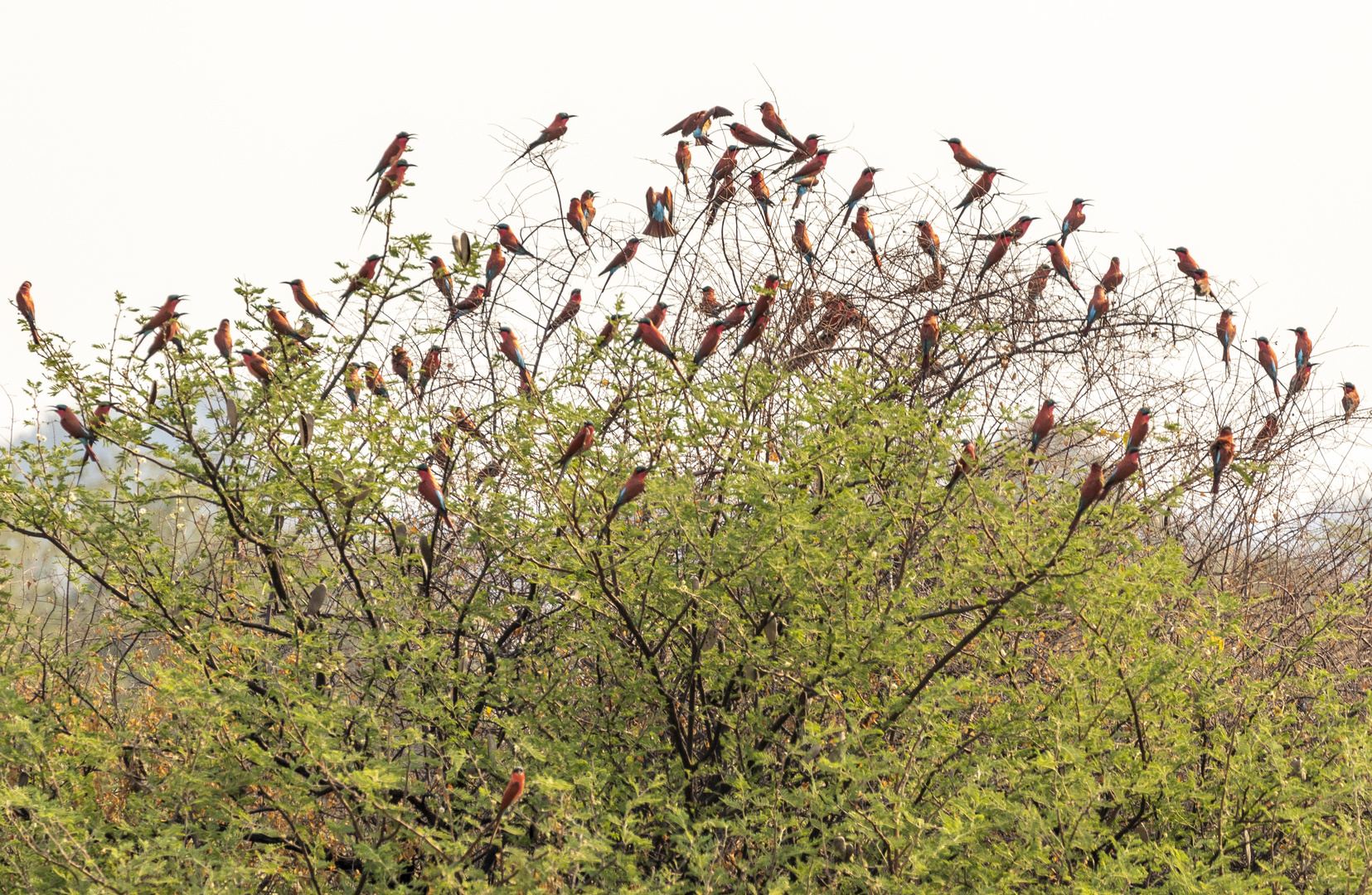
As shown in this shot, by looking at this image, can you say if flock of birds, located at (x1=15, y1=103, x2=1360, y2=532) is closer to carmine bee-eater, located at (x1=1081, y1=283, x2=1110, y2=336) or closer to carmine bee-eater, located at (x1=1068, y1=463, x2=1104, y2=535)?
carmine bee-eater, located at (x1=1081, y1=283, x2=1110, y2=336)

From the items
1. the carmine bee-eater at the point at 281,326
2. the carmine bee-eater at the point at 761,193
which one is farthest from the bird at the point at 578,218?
the carmine bee-eater at the point at 281,326

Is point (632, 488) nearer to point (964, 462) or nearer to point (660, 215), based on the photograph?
point (964, 462)

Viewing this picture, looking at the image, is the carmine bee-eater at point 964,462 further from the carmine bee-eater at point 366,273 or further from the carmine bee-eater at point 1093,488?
the carmine bee-eater at point 366,273

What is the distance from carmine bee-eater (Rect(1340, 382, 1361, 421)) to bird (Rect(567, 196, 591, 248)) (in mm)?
5519

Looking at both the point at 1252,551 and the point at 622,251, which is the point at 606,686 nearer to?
the point at 622,251

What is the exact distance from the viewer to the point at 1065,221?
7.10m

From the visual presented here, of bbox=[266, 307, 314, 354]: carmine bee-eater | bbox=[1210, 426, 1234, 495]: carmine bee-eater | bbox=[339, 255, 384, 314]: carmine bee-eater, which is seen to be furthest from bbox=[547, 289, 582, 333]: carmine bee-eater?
bbox=[1210, 426, 1234, 495]: carmine bee-eater

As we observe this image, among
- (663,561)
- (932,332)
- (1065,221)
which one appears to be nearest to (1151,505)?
(932,332)

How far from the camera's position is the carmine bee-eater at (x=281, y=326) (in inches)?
184

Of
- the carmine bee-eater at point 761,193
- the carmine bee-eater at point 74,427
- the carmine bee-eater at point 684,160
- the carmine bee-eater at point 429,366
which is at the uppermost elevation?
the carmine bee-eater at point 684,160

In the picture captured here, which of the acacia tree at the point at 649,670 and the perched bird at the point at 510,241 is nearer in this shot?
the acacia tree at the point at 649,670

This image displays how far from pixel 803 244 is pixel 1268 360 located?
3.37 meters

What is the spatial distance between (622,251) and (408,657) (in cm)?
332

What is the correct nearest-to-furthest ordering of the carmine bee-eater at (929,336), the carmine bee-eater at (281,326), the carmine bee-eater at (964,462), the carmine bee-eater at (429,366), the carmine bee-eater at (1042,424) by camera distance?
the carmine bee-eater at (964,462) < the carmine bee-eater at (1042,424) < the carmine bee-eater at (281,326) < the carmine bee-eater at (929,336) < the carmine bee-eater at (429,366)
